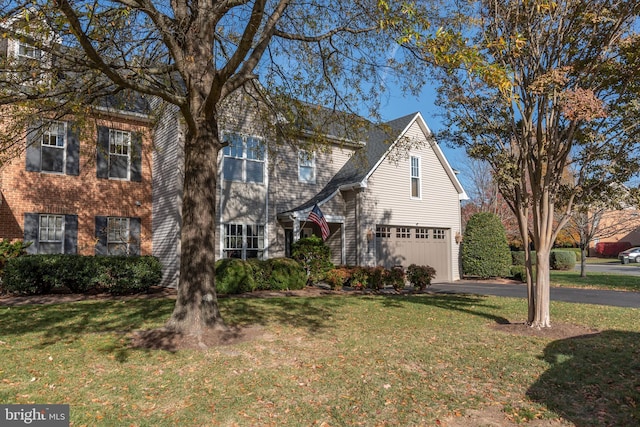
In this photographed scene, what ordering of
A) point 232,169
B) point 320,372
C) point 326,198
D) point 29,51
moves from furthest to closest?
point 326,198 → point 232,169 → point 29,51 → point 320,372

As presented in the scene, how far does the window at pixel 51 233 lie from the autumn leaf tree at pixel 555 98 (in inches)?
521

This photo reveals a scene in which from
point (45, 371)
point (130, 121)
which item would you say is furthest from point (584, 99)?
point (130, 121)

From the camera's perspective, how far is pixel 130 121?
15.9 meters

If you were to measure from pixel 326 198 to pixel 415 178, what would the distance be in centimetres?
488

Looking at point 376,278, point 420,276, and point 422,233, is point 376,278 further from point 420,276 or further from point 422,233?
point 422,233

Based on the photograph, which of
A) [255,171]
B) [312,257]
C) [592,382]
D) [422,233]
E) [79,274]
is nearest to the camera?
[592,382]

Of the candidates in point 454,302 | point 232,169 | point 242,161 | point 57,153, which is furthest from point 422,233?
point 57,153

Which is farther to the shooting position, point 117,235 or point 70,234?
point 117,235

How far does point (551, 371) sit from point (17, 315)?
389 inches

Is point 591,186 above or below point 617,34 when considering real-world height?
below

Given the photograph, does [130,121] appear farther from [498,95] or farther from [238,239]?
[498,95]

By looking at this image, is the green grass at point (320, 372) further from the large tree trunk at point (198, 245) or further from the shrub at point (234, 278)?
the shrub at point (234, 278)

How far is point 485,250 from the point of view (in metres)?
21.4

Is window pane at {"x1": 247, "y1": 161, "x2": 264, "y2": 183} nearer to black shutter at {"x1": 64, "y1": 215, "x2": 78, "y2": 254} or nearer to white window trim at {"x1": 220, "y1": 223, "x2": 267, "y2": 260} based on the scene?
white window trim at {"x1": 220, "y1": 223, "x2": 267, "y2": 260}
